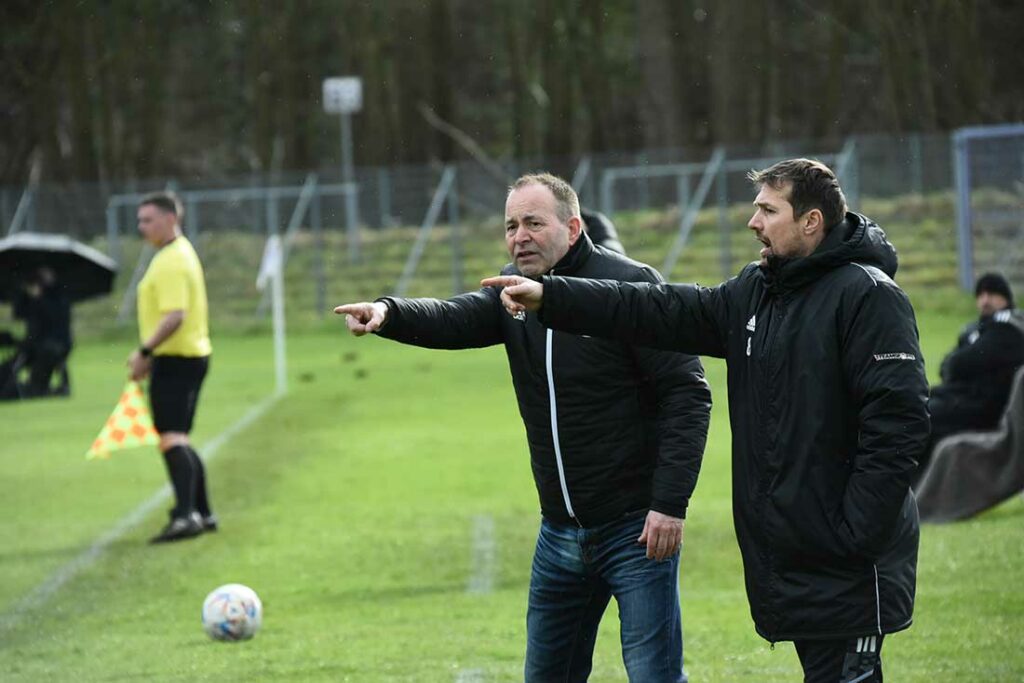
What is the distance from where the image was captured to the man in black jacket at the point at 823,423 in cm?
489

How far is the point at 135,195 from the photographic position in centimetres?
3922

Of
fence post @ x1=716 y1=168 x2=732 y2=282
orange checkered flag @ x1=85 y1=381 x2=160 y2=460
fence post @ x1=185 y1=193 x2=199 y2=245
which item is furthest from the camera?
fence post @ x1=185 y1=193 x2=199 y2=245

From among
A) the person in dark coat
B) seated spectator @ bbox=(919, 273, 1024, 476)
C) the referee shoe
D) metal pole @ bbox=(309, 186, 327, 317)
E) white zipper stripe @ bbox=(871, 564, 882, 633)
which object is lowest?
metal pole @ bbox=(309, 186, 327, 317)

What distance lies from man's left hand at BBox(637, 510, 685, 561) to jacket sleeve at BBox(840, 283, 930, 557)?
69 centimetres

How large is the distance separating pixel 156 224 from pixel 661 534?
7430 mm

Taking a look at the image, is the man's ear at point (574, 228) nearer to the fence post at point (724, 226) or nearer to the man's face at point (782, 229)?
the man's face at point (782, 229)

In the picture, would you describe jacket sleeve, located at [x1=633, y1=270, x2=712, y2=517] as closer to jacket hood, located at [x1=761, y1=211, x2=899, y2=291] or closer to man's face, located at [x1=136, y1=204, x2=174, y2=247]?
jacket hood, located at [x1=761, y1=211, x2=899, y2=291]

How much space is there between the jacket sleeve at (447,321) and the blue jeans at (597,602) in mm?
655

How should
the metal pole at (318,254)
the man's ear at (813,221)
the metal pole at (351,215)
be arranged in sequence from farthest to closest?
the metal pole at (351,215) → the metal pole at (318,254) → the man's ear at (813,221)

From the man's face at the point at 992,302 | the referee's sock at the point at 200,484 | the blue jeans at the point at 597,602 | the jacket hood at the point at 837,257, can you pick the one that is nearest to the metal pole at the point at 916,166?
the man's face at the point at 992,302

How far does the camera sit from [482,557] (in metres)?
11.0

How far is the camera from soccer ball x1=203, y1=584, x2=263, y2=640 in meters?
8.80

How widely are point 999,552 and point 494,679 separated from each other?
3.87 metres

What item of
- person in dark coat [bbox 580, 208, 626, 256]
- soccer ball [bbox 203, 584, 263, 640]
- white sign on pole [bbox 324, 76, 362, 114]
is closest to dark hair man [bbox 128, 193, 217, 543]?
soccer ball [bbox 203, 584, 263, 640]
